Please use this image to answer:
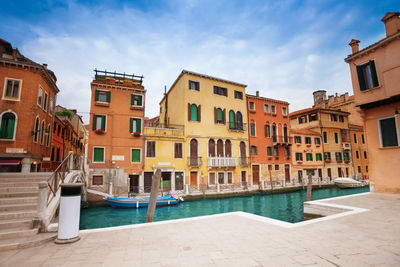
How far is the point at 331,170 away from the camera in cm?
2767

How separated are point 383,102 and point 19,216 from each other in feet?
47.7

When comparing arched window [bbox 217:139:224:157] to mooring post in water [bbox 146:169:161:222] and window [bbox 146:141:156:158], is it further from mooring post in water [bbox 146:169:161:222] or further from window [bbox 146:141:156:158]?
mooring post in water [bbox 146:169:161:222]

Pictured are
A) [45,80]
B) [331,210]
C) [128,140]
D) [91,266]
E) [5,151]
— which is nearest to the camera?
[91,266]

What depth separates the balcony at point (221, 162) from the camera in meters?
20.0

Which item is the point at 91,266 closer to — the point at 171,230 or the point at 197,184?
the point at 171,230

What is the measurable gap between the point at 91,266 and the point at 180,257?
1.28 metres

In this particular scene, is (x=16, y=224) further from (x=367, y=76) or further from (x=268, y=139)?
(x=268, y=139)

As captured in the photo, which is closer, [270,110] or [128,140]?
[128,140]

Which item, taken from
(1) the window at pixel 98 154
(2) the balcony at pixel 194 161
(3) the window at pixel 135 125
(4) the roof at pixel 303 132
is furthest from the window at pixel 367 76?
(1) the window at pixel 98 154

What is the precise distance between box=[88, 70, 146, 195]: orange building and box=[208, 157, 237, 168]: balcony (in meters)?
6.76

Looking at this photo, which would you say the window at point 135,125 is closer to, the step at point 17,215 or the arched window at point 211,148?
the arched window at point 211,148

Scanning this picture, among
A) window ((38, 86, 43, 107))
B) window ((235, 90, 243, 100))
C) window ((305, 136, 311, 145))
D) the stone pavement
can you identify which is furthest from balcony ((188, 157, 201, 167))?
window ((305, 136, 311, 145))

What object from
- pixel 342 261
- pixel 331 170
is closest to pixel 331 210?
pixel 342 261

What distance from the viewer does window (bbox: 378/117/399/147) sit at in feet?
31.0
